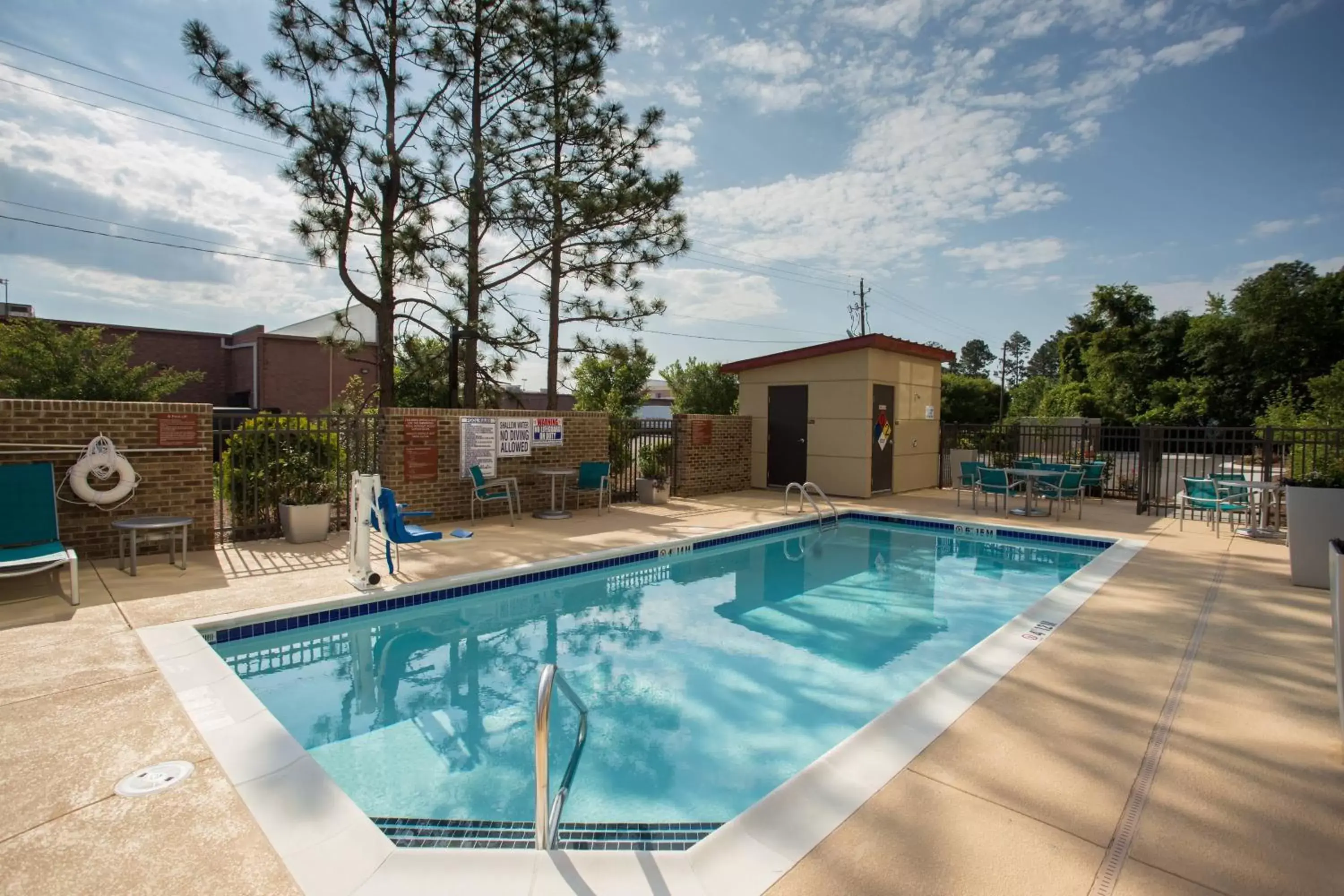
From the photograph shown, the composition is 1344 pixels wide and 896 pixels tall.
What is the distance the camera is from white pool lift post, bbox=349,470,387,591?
18.0 ft

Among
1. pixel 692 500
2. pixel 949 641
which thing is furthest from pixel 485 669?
pixel 692 500

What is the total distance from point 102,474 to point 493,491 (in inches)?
171

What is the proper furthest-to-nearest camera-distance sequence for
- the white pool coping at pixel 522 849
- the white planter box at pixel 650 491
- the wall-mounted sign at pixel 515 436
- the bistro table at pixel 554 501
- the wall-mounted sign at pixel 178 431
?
1. the white planter box at pixel 650 491
2. the wall-mounted sign at pixel 515 436
3. the bistro table at pixel 554 501
4. the wall-mounted sign at pixel 178 431
5. the white pool coping at pixel 522 849

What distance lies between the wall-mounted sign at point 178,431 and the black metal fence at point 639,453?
19.2 feet

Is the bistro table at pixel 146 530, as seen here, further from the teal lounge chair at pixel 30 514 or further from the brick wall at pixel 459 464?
the brick wall at pixel 459 464

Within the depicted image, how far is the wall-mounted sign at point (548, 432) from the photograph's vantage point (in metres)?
9.84

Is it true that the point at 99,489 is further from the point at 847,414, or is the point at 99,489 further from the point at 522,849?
the point at 847,414

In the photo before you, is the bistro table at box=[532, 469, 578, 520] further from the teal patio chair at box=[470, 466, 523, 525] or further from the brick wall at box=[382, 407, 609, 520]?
the teal patio chair at box=[470, 466, 523, 525]

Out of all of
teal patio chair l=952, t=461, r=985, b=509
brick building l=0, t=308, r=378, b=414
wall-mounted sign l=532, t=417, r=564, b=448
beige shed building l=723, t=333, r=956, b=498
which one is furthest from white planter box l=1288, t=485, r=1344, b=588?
brick building l=0, t=308, r=378, b=414

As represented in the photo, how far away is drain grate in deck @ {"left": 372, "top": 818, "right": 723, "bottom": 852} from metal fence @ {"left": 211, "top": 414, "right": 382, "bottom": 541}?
558 cm

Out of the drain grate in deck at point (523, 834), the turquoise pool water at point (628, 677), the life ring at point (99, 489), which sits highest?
the life ring at point (99, 489)

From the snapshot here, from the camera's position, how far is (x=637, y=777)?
10.8ft

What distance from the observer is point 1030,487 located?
10281 millimetres

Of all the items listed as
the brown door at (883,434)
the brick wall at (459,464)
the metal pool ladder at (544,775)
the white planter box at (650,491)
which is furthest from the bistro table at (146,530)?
the brown door at (883,434)
